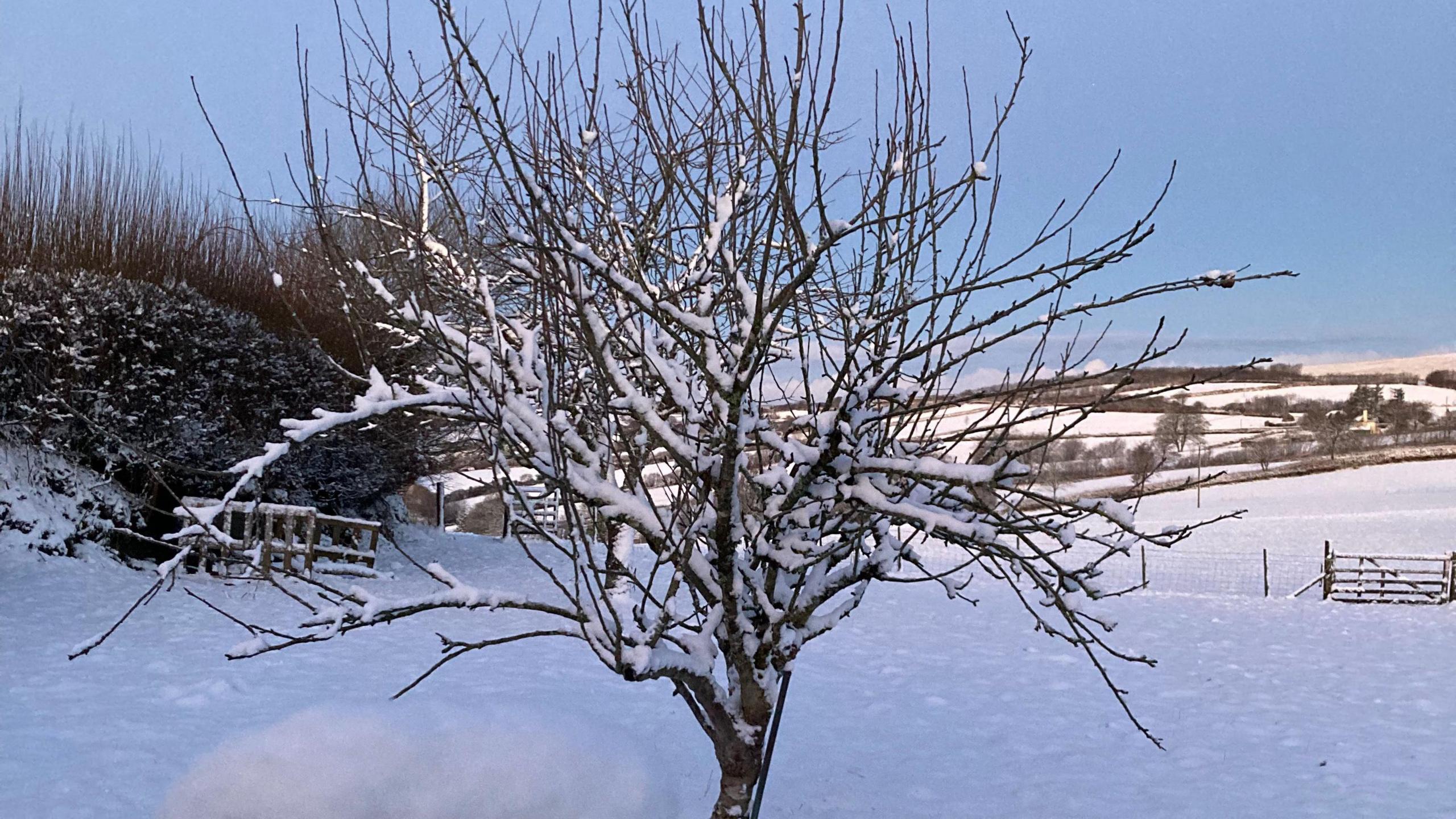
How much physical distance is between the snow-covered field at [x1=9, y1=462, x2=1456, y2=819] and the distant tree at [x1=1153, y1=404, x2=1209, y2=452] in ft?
43.6

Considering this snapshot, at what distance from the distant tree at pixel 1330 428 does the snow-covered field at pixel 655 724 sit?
24658 millimetres

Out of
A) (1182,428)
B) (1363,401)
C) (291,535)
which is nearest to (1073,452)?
(1182,428)

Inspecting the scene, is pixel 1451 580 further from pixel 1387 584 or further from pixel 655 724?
pixel 655 724

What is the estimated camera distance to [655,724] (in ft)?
20.0

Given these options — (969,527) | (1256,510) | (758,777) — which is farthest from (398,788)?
(1256,510)

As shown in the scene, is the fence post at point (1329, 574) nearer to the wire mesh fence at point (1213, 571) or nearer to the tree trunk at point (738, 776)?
the wire mesh fence at point (1213, 571)

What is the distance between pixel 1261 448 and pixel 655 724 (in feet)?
104

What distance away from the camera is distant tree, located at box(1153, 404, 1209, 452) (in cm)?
2386

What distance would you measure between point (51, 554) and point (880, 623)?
922cm

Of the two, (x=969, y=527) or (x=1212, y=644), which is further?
(x=1212, y=644)

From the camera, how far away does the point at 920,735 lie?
621 centimetres

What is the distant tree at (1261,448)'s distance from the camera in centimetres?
3148

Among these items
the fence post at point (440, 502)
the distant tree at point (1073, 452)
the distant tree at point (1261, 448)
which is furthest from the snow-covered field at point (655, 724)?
the distant tree at point (1261, 448)

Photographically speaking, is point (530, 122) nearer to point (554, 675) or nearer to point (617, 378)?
point (617, 378)
